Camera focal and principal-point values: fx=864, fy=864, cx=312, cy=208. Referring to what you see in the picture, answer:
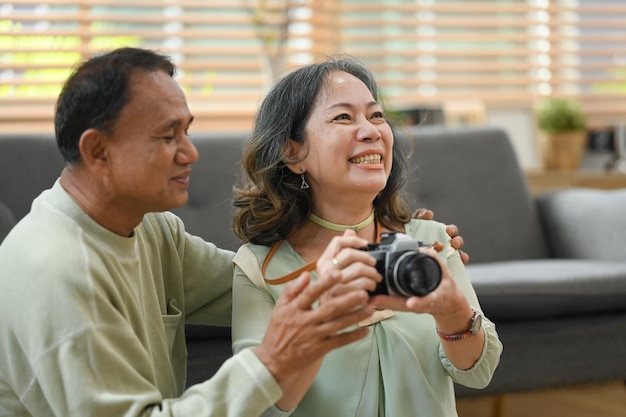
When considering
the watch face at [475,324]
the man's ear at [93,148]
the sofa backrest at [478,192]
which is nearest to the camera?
the man's ear at [93,148]

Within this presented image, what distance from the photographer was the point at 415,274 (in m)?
1.20

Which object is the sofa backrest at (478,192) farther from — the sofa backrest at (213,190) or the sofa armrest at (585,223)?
the sofa backrest at (213,190)

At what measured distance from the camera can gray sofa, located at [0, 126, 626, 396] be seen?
7.63 feet

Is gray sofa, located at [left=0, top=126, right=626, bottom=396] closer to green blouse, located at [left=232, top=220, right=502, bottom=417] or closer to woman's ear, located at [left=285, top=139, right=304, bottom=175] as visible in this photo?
woman's ear, located at [left=285, top=139, right=304, bottom=175]

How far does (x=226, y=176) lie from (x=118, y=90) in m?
1.44

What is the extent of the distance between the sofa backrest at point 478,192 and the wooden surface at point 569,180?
2.01 feet

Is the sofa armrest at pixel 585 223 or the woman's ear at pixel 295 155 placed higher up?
A: the woman's ear at pixel 295 155

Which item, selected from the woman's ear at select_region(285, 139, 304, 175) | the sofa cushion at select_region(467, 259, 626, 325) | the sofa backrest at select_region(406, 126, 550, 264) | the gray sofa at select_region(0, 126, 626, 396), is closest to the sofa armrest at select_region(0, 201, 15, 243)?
the gray sofa at select_region(0, 126, 626, 396)

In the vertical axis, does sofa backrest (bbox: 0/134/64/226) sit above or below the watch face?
above

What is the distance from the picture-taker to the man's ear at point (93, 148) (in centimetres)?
115

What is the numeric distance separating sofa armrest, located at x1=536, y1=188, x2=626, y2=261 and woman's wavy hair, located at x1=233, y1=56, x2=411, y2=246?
4.45 ft

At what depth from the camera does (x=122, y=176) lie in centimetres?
117

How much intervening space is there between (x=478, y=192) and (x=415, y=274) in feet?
5.96

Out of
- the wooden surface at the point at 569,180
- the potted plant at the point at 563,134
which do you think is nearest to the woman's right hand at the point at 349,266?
the wooden surface at the point at 569,180
